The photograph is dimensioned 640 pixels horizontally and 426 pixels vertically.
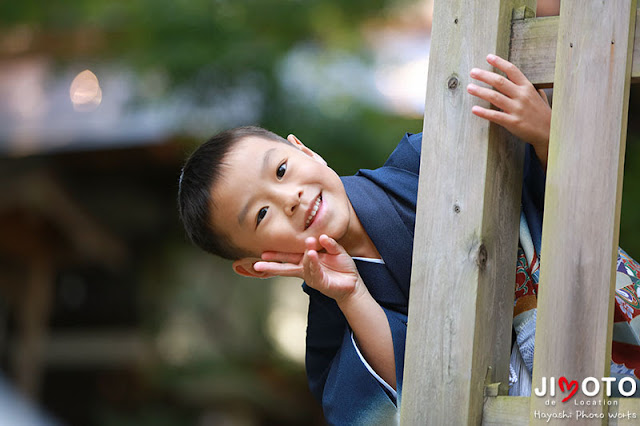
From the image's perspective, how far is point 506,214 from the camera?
1.55 meters

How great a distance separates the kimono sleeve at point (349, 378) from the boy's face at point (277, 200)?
178 millimetres

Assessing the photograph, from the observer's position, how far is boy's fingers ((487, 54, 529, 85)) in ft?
4.88

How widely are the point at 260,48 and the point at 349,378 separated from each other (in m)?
3.46

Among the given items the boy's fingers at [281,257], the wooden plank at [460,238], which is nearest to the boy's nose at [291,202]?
the boy's fingers at [281,257]

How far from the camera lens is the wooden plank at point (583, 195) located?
131 centimetres

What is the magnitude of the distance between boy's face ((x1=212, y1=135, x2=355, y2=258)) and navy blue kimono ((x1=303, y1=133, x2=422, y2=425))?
0.06 m

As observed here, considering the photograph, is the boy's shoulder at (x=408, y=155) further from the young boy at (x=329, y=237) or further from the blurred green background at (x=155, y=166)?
the blurred green background at (x=155, y=166)

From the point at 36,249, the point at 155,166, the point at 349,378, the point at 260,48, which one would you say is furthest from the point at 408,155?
the point at 36,249

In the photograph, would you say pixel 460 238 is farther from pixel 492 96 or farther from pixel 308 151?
pixel 308 151

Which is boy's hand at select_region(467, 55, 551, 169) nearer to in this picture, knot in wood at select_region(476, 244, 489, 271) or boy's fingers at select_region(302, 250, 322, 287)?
knot in wood at select_region(476, 244, 489, 271)

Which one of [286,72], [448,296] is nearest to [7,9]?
[286,72]

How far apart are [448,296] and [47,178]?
5532 mm

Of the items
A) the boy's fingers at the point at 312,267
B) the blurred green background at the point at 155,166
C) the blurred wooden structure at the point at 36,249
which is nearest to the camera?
the boy's fingers at the point at 312,267

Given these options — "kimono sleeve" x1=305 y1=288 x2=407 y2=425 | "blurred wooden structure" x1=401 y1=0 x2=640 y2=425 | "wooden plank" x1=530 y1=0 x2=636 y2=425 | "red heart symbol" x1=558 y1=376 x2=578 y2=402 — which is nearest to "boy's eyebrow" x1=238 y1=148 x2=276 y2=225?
"kimono sleeve" x1=305 y1=288 x2=407 y2=425
